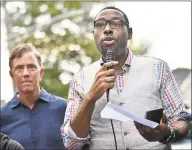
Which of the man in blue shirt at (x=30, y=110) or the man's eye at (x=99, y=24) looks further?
the man in blue shirt at (x=30, y=110)

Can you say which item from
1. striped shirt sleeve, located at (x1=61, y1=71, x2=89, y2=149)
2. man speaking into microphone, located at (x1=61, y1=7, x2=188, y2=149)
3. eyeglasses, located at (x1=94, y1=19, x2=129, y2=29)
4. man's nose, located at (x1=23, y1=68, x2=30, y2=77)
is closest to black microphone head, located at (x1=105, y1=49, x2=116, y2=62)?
man speaking into microphone, located at (x1=61, y1=7, x2=188, y2=149)

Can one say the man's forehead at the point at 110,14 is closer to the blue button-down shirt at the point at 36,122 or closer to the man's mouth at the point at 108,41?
the man's mouth at the point at 108,41

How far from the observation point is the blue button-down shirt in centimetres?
313

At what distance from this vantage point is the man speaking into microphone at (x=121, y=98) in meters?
2.21

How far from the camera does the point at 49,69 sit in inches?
720

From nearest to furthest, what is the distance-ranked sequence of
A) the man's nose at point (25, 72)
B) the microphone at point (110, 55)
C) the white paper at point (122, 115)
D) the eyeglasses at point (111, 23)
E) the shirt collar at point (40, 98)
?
the white paper at point (122, 115) → the microphone at point (110, 55) → the eyeglasses at point (111, 23) → the man's nose at point (25, 72) → the shirt collar at point (40, 98)

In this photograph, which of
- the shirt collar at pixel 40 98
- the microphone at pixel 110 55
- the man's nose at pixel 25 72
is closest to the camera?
the microphone at pixel 110 55

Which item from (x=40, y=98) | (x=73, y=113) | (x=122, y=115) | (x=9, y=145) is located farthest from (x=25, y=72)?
(x=122, y=115)

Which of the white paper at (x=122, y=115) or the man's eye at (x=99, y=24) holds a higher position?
the man's eye at (x=99, y=24)

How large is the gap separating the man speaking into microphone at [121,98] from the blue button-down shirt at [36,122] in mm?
850

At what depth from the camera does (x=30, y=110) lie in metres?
3.27

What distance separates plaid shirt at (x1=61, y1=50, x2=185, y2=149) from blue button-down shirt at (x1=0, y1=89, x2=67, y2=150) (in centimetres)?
83

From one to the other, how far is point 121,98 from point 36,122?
3.52 ft

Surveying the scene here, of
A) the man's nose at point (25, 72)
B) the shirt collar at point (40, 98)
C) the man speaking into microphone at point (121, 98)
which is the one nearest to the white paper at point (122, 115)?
the man speaking into microphone at point (121, 98)
